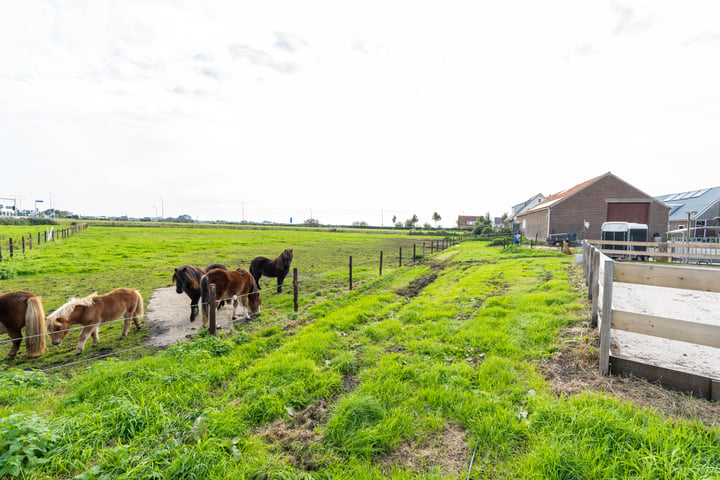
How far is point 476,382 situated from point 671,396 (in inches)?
75.1

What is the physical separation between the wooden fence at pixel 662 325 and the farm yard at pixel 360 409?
21 cm

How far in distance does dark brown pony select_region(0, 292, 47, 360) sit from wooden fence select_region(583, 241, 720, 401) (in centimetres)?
890

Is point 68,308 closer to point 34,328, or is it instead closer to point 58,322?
point 58,322

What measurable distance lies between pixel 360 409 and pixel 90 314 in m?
6.07

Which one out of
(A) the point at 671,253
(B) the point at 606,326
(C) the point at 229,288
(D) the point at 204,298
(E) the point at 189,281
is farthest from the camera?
(A) the point at 671,253

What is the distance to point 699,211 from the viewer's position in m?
32.4

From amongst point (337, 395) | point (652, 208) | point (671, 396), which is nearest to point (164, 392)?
point (337, 395)

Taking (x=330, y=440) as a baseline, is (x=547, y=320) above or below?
above

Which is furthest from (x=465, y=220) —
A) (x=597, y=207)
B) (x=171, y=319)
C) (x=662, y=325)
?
(x=662, y=325)

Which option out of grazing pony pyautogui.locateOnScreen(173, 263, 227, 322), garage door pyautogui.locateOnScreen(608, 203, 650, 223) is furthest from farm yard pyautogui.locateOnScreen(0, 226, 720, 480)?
garage door pyautogui.locateOnScreen(608, 203, 650, 223)

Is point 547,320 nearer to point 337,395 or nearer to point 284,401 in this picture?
point 337,395

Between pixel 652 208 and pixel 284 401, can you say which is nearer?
pixel 284 401

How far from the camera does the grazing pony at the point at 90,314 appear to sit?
5.77 m

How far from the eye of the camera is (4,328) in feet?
18.0
